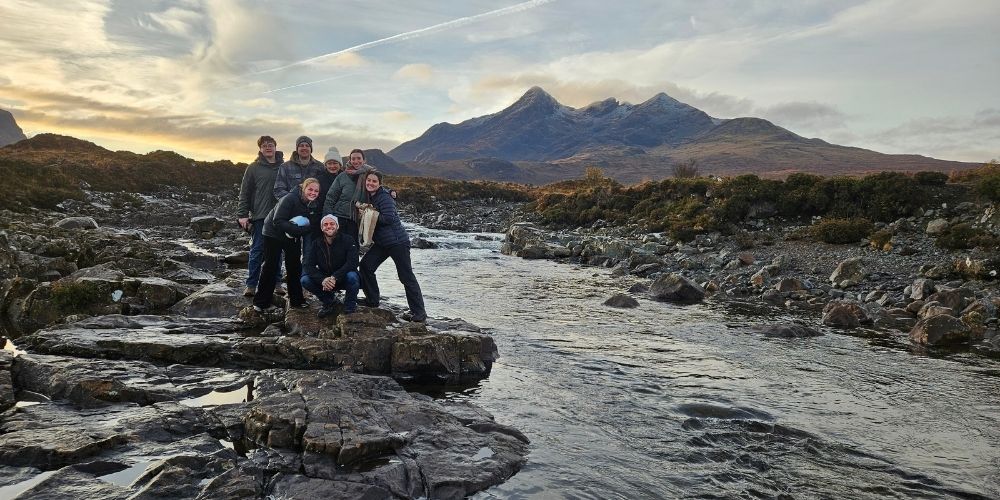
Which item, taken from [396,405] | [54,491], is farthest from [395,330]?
[54,491]

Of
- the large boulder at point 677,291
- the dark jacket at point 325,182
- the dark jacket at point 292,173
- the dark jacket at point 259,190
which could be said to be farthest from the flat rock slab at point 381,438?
the large boulder at point 677,291

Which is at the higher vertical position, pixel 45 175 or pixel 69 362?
pixel 45 175

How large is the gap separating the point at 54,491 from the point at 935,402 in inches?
449

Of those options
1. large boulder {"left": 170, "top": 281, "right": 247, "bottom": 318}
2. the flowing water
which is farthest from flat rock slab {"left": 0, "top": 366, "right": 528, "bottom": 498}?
large boulder {"left": 170, "top": 281, "right": 247, "bottom": 318}

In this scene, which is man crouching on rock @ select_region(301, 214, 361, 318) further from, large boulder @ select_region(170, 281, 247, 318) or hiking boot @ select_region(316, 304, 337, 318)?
large boulder @ select_region(170, 281, 247, 318)

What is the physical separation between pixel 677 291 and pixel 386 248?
10.8 m

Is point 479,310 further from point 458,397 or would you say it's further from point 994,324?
point 994,324

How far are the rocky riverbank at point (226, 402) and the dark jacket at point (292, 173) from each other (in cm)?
257

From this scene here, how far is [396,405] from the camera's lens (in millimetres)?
7512

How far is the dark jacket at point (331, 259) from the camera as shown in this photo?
1074cm

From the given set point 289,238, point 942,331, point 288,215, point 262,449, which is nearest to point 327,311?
point 289,238

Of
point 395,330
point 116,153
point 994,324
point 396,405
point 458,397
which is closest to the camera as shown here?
point 396,405

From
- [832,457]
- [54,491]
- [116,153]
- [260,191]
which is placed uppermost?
[116,153]

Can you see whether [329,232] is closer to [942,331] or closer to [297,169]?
[297,169]
